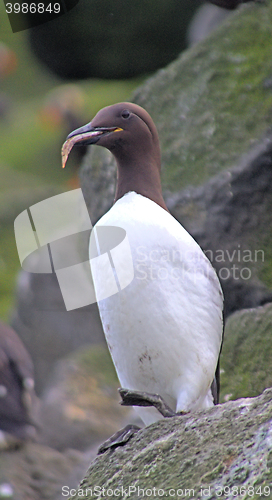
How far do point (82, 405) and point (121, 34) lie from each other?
14.6ft

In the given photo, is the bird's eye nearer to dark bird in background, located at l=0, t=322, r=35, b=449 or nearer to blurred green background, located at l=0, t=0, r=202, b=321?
dark bird in background, located at l=0, t=322, r=35, b=449

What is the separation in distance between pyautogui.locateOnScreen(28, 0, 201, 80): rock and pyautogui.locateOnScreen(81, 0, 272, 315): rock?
2078 mm

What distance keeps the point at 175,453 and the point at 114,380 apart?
4262 mm

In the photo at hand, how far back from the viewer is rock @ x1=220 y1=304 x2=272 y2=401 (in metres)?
3.35

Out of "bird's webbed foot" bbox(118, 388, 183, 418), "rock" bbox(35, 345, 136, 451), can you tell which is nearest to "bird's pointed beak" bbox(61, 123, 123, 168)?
"bird's webbed foot" bbox(118, 388, 183, 418)

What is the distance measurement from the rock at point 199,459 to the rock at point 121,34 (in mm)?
5635

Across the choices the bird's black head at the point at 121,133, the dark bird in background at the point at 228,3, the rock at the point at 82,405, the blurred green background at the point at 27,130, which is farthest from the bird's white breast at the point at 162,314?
the blurred green background at the point at 27,130

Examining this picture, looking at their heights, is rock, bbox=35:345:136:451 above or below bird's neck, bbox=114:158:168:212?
below

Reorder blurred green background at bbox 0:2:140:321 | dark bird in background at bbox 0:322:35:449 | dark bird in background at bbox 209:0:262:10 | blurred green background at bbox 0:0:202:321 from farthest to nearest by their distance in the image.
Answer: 1. blurred green background at bbox 0:2:140:321
2. blurred green background at bbox 0:0:202:321
3. dark bird in background at bbox 209:0:262:10
4. dark bird in background at bbox 0:322:35:449

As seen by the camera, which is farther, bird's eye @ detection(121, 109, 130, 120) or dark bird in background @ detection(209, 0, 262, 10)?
dark bird in background @ detection(209, 0, 262, 10)

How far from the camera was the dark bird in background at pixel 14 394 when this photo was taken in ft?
15.1

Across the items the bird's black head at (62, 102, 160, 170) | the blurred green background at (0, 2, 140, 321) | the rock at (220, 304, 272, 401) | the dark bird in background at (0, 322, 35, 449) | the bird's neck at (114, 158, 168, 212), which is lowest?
the blurred green background at (0, 2, 140, 321)

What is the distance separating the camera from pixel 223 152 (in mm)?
4195

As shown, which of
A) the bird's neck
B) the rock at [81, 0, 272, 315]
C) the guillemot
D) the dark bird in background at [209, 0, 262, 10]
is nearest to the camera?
the guillemot
